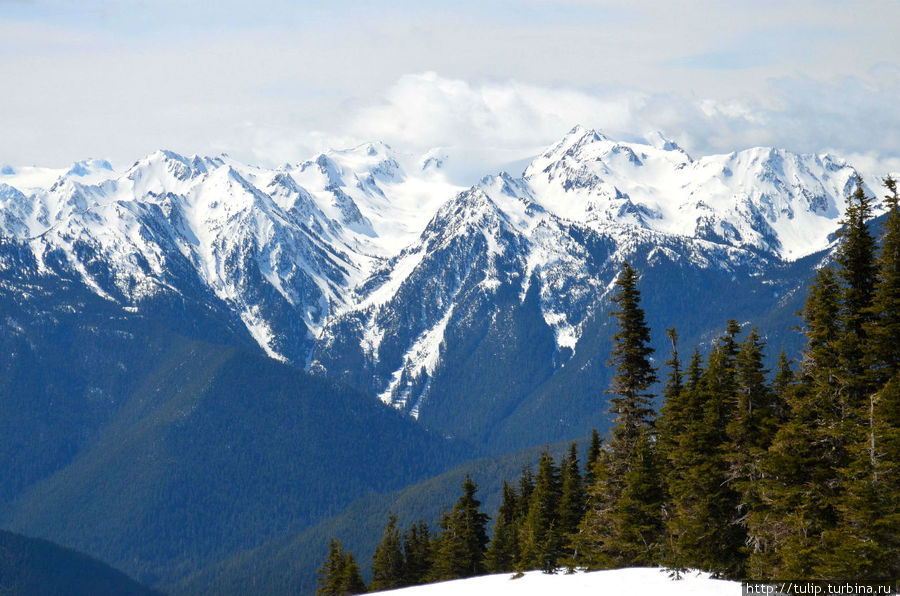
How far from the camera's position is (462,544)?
336ft

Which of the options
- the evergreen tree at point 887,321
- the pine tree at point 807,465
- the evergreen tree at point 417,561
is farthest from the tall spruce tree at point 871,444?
the evergreen tree at point 417,561

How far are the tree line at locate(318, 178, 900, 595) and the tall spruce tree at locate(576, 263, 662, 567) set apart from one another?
4.0 inches

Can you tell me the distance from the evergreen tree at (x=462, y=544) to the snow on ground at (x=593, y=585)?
1421 inches

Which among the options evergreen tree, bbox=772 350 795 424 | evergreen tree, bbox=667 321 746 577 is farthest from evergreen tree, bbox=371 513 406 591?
evergreen tree, bbox=772 350 795 424

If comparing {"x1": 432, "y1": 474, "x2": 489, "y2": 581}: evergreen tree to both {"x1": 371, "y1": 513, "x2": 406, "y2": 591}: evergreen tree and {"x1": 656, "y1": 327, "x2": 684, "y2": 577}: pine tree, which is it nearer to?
{"x1": 371, "y1": 513, "x2": 406, "y2": 591}: evergreen tree

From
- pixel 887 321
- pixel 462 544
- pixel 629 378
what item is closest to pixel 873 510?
pixel 887 321

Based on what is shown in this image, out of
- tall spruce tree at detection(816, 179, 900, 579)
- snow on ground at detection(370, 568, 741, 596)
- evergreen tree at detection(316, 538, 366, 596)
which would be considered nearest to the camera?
tall spruce tree at detection(816, 179, 900, 579)

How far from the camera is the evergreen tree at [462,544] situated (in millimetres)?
102500

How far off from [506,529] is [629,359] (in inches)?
1456

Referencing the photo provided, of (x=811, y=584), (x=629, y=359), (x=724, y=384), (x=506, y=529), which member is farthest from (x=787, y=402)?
(x=506, y=529)

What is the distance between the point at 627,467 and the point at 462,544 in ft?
128

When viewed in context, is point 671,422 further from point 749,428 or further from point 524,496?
point 524,496

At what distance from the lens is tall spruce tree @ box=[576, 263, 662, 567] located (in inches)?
2456

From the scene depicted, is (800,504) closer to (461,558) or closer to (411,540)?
(461,558)
